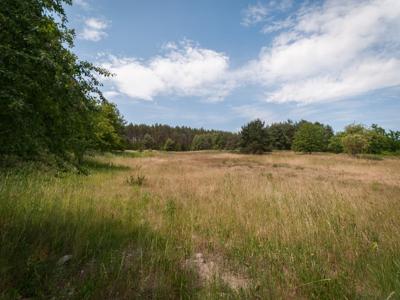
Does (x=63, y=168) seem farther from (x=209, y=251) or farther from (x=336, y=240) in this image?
(x=336, y=240)

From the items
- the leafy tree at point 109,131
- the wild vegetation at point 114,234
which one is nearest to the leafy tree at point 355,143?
the leafy tree at point 109,131

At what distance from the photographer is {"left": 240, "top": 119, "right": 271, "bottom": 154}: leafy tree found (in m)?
47.3

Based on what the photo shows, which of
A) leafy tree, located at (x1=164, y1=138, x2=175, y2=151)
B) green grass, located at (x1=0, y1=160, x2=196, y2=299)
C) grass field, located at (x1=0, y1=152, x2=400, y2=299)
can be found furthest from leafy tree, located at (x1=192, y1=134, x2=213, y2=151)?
green grass, located at (x1=0, y1=160, x2=196, y2=299)

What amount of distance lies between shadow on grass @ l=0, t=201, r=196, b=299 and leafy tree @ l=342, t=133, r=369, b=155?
140 ft

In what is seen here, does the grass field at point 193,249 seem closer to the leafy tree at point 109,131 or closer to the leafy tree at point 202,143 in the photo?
the leafy tree at point 109,131

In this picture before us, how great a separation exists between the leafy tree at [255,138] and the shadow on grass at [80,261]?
146 ft

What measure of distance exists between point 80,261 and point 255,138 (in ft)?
151

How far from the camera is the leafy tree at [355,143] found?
127 feet

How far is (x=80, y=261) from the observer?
3.21m

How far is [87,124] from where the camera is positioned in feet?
13.6

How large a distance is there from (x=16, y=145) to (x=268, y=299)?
3.46 metres

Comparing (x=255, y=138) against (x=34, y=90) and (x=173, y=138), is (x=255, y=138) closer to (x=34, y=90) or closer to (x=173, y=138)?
(x=34, y=90)

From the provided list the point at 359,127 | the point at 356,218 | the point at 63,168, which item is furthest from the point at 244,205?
the point at 359,127

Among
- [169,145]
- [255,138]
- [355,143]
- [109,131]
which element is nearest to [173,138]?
[169,145]
